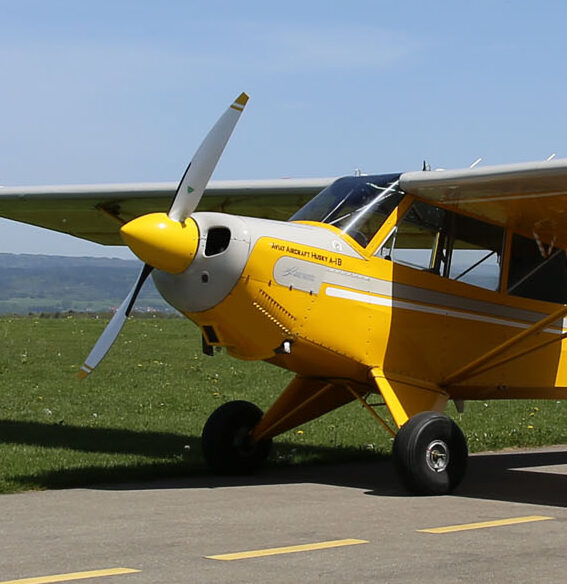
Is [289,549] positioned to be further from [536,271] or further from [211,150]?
[536,271]

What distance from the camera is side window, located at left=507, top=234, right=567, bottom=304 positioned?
39.0 feet

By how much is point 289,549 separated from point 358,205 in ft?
14.0

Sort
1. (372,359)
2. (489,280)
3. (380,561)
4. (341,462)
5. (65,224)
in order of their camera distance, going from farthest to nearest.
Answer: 1. (65,224)
2. (341,462)
3. (489,280)
4. (372,359)
5. (380,561)

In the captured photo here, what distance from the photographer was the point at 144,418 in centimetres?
1570

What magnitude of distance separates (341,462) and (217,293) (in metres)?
3.81

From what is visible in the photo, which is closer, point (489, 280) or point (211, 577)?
point (211, 577)

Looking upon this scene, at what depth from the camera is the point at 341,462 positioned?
1248 centimetres

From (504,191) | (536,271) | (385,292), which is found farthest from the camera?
(536,271)

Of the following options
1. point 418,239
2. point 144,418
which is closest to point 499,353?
point 418,239

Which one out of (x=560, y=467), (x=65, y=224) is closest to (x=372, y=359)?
(x=560, y=467)

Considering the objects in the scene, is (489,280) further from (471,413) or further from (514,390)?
(471,413)

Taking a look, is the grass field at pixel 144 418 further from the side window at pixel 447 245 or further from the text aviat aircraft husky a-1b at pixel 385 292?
the side window at pixel 447 245

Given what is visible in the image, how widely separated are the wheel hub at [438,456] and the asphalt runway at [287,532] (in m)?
0.29

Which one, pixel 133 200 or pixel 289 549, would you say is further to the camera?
pixel 133 200
